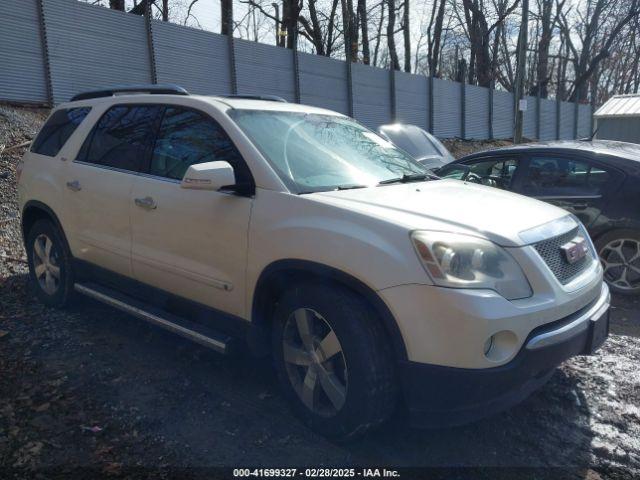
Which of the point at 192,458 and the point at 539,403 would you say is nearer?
the point at 192,458

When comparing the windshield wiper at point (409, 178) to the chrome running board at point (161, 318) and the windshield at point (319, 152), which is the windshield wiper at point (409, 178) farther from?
the chrome running board at point (161, 318)

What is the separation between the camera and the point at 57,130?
16.5ft

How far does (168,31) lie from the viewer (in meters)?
14.5

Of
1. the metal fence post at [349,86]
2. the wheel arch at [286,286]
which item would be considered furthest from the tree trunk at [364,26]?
the wheel arch at [286,286]

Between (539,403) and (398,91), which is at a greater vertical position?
(398,91)

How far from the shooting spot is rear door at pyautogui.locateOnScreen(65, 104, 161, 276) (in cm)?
408

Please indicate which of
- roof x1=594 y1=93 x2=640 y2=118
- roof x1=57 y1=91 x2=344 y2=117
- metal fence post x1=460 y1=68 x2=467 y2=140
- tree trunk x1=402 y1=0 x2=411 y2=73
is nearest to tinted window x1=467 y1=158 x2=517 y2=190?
roof x1=57 y1=91 x2=344 y2=117

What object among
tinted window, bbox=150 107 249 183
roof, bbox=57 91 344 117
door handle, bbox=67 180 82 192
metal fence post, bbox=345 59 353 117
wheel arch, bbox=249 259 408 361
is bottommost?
wheel arch, bbox=249 259 408 361

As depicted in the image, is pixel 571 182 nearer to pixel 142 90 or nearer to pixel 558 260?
pixel 558 260

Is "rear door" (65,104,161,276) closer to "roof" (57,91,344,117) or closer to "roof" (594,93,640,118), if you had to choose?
"roof" (57,91,344,117)

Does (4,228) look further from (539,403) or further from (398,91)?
(398,91)

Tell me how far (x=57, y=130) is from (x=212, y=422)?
3.17 meters

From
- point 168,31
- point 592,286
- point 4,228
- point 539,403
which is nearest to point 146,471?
point 539,403

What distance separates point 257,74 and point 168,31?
3065 millimetres
